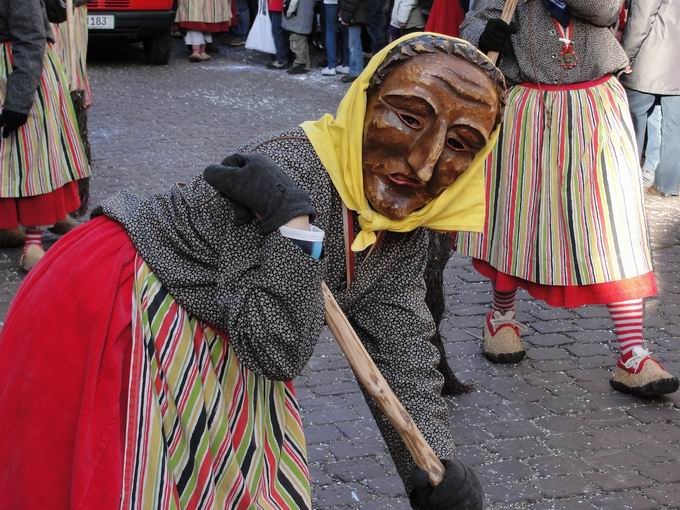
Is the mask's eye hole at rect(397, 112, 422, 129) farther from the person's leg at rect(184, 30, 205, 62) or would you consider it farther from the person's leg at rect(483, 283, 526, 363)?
the person's leg at rect(184, 30, 205, 62)

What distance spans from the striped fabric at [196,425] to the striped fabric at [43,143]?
11.1 feet

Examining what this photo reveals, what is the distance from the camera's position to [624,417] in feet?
Answer: 13.6

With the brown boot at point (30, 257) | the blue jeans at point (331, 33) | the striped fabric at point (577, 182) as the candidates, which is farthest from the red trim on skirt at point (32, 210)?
the blue jeans at point (331, 33)

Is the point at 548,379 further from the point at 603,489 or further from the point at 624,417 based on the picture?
the point at 603,489

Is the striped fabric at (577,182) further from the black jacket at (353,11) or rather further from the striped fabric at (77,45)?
the black jacket at (353,11)

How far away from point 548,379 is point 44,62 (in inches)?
122

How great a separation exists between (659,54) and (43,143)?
13.7 ft

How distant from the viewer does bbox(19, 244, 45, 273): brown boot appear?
18.0 feet

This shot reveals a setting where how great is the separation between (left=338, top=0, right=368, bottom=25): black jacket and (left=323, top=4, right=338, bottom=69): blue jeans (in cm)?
58

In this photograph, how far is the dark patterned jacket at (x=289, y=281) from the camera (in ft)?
6.52

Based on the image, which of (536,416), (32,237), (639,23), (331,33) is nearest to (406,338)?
(536,416)

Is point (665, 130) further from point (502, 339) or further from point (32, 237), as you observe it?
point (32, 237)

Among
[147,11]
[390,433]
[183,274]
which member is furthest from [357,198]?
[147,11]

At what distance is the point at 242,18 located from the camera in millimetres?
14430
